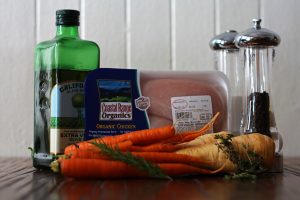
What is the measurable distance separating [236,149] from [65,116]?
31cm

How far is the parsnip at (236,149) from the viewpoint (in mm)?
858

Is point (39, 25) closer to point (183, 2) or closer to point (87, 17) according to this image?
point (87, 17)

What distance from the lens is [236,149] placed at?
87cm

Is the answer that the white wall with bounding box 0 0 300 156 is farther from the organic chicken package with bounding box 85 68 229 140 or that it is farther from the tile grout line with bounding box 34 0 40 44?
the organic chicken package with bounding box 85 68 229 140

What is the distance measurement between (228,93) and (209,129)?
0.09 meters

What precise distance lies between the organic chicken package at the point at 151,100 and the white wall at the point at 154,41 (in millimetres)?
265

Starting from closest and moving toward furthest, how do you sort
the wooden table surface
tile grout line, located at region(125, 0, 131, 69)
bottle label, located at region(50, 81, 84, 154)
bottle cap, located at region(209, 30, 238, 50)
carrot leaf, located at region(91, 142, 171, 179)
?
the wooden table surface < carrot leaf, located at region(91, 142, 171, 179) < bottle label, located at region(50, 81, 84, 154) < bottle cap, located at region(209, 30, 238, 50) < tile grout line, located at region(125, 0, 131, 69)

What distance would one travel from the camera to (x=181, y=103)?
1.06 m

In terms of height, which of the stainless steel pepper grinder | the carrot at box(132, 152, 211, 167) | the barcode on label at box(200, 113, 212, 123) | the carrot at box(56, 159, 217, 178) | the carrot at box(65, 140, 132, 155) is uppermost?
the stainless steel pepper grinder

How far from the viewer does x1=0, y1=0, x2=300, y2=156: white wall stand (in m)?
1.35

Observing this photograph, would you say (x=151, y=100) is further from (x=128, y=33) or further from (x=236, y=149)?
(x=128, y=33)

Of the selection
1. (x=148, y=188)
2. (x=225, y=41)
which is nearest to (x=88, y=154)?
(x=148, y=188)

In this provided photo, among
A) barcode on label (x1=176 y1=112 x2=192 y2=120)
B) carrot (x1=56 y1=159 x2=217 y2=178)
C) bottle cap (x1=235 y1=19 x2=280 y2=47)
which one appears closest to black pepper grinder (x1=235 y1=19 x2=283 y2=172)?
bottle cap (x1=235 y1=19 x2=280 y2=47)

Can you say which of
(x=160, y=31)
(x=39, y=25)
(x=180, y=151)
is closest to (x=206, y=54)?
(x=160, y=31)
